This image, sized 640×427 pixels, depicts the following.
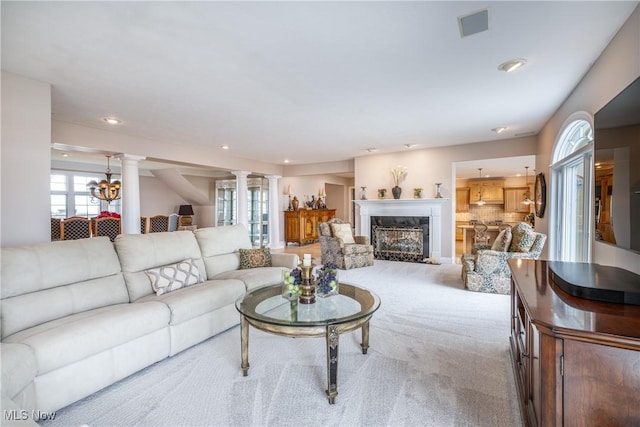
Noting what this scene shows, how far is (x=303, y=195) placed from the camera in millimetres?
10242

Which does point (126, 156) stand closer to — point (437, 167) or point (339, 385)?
point (339, 385)

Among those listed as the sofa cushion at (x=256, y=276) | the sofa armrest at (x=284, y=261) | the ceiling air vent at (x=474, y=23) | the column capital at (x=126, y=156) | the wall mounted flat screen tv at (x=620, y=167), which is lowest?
the sofa cushion at (x=256, y=276)

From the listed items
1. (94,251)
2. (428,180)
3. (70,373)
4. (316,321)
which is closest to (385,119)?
(428,180)

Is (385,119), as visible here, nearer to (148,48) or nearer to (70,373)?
(148,48)

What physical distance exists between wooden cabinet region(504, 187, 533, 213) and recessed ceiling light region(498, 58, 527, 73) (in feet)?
27.1

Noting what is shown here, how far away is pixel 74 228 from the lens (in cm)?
552

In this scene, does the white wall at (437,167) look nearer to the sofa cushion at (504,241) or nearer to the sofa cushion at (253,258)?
the sofa cushion at (504,241)

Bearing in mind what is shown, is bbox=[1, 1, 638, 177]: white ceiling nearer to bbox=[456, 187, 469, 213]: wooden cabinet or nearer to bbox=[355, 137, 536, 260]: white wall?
bbox=[355, 137, 536, 260]: white wall

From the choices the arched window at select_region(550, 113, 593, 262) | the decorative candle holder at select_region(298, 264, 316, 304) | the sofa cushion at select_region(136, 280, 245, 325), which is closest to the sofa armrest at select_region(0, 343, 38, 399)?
the sofa cushion at select_region(136, 280, 245, 325)

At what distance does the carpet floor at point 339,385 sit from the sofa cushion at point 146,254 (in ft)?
2.44

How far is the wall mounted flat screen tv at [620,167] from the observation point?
5.20 feet

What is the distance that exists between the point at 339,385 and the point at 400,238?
17.3 feet

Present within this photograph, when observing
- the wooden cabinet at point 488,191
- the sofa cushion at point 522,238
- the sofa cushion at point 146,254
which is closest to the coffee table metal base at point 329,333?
A: the sofa cushion at point 146,254

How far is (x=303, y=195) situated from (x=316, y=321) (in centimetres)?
838
